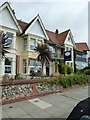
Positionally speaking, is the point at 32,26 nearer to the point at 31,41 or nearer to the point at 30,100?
the point at 31,41

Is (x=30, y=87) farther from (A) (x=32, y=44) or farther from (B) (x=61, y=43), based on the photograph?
(B) (x=61, y=43)

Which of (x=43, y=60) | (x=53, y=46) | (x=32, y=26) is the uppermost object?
(x=32, y=26)

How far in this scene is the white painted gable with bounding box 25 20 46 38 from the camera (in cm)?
2111

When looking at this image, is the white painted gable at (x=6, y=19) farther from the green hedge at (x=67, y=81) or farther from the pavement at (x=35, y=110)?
the pavement at (x=35, y=110)

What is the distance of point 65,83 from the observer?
13969 mm

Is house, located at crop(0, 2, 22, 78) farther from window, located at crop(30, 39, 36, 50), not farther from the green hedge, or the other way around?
the green hedge

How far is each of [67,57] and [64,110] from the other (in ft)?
25.6

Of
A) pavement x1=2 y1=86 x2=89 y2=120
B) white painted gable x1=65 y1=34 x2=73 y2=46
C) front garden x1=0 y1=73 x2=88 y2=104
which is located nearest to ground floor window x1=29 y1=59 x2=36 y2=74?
front garden x1=0 y1=73 x2=88 y2=104

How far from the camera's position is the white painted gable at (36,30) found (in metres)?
21.1

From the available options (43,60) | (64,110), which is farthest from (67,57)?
(64,110)

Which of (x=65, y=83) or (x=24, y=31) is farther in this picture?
(x=24, y=31)

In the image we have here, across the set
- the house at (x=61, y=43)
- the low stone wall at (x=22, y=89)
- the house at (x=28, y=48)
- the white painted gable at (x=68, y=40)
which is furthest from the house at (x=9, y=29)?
the white painted gable at (x=68, y=40)

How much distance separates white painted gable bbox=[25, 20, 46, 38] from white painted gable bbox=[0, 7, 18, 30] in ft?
8.97

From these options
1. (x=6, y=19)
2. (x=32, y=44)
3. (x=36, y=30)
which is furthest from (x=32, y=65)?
(x=6, y=19)
